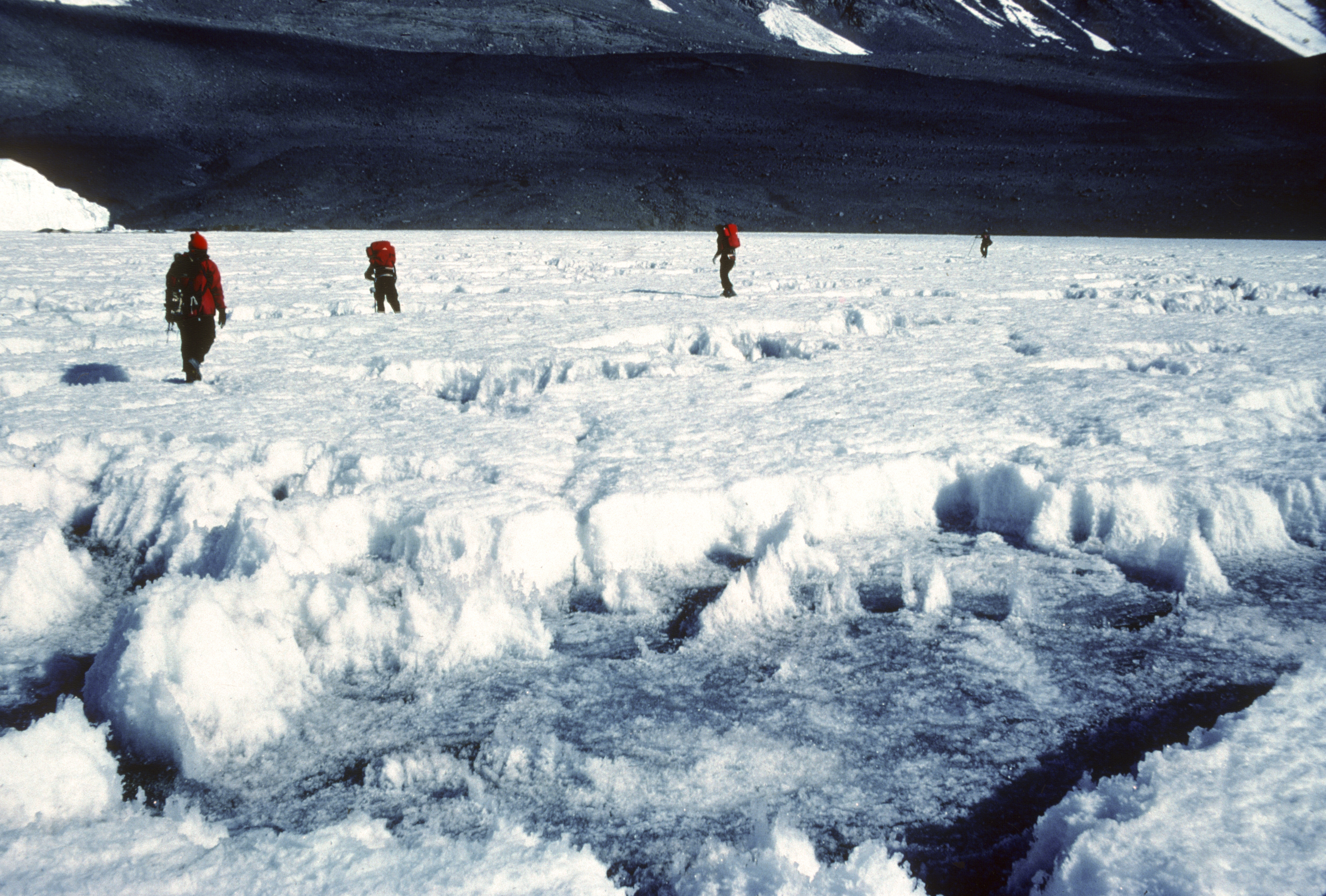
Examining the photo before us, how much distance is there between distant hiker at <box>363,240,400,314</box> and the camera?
979 cm

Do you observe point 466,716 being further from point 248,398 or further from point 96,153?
point 96,153

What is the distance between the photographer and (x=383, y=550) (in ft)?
11.2

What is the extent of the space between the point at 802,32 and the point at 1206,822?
378 feet

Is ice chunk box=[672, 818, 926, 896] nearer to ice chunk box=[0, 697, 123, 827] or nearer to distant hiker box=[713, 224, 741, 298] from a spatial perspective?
ice chunk box=[0, 697, 123, 827]

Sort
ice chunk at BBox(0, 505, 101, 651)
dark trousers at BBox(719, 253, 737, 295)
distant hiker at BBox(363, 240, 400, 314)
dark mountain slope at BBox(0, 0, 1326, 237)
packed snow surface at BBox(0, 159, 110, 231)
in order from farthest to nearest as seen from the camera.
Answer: dark mountain slope at BBox(0, 0, 1326, 237), packed snow surface at BBox(0, 159, 110, 231), dark trousers at BBox(719, 253, 737, 295), distant hiker at BBox(363, 240, 400, 314), ice chunk at BBox(0, 505, 101, 651)

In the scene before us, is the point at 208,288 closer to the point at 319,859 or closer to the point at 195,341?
the point at 195,341

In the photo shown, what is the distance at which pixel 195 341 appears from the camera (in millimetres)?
5973

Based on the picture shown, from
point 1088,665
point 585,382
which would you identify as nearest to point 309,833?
point 1088,665

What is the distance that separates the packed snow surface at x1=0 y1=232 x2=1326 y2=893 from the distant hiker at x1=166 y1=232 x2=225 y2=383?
272 millimetres

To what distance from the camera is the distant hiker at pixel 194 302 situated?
5.84 metres

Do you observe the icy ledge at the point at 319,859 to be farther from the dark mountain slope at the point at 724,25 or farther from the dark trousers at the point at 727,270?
the dark mountain slope at the point at 724,25

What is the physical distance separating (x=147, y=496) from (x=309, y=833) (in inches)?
95.2

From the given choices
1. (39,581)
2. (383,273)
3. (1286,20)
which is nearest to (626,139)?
(383,273)

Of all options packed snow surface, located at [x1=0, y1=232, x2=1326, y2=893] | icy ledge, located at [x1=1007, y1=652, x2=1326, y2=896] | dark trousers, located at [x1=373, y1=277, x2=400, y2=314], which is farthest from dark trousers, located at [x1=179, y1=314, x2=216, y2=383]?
icy ledge, located at [x1=1007, y1=652, x2=1326, y2=896]
